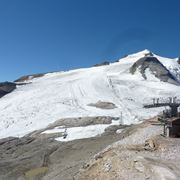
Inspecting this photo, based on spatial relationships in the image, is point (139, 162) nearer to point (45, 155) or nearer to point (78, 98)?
point (45, 155)

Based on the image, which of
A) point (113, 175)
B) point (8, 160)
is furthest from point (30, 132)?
point (113, 175)

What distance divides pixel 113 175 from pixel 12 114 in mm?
40269

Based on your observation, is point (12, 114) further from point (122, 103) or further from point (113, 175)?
point (113, 175)

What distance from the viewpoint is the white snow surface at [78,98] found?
162ft

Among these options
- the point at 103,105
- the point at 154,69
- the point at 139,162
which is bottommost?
the point at 139,162

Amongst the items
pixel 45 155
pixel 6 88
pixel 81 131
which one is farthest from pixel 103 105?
pixel 6 88

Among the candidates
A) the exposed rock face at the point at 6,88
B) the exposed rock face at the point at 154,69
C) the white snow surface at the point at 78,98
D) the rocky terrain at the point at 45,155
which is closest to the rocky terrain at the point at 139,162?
the rocky terrain at the point at 45,155

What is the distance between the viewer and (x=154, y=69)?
8694 centimetres

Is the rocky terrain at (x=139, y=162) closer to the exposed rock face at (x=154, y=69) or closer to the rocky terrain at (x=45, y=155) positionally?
the rocky terrain at (x=45, y=155)

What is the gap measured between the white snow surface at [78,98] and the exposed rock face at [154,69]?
1.74 meters

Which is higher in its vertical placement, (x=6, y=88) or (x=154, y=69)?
(x=154, y=69)

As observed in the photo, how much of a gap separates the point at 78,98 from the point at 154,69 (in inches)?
1212

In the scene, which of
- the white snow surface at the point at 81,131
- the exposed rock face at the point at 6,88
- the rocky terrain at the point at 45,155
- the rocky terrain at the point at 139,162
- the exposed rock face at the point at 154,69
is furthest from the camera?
the exposed rock face at the point at 154,69

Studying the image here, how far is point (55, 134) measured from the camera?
126ft
